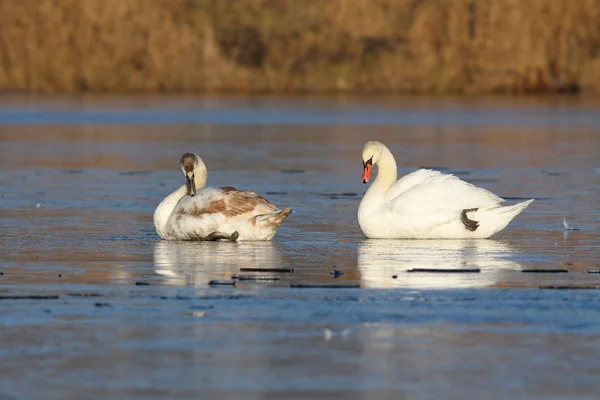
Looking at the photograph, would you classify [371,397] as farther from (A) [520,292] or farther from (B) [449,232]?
(B) [449,232]

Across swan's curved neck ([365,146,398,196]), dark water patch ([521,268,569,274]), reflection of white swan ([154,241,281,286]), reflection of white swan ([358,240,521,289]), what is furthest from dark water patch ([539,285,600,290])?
swan's curved neck ([365,146,398,196])

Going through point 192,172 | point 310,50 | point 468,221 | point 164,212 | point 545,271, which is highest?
point 310,50

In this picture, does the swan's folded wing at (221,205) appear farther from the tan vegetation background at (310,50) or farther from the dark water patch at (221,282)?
the tan vegetation background at (310,50)

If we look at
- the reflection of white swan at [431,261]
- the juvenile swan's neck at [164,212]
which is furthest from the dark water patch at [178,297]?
the juvenile swan's neck at [164,212]

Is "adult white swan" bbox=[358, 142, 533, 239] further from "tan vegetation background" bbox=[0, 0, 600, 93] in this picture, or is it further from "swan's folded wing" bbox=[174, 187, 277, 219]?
"tan vegetation background" bbox=[0, 0, 600, 93]

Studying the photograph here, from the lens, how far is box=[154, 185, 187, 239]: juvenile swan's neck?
42.4 ft

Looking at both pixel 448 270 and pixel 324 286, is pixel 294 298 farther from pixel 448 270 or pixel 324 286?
pixel 448 270

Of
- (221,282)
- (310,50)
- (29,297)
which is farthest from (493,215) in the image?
(310,50)

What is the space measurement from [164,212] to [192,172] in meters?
0.56

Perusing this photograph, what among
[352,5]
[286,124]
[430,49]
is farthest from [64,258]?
[352,5]

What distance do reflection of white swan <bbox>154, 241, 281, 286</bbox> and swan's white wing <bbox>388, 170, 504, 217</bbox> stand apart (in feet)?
3.69

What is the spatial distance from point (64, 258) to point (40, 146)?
638 inches

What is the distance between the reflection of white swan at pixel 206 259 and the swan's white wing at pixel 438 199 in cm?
112

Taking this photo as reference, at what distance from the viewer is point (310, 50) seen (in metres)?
57.7
